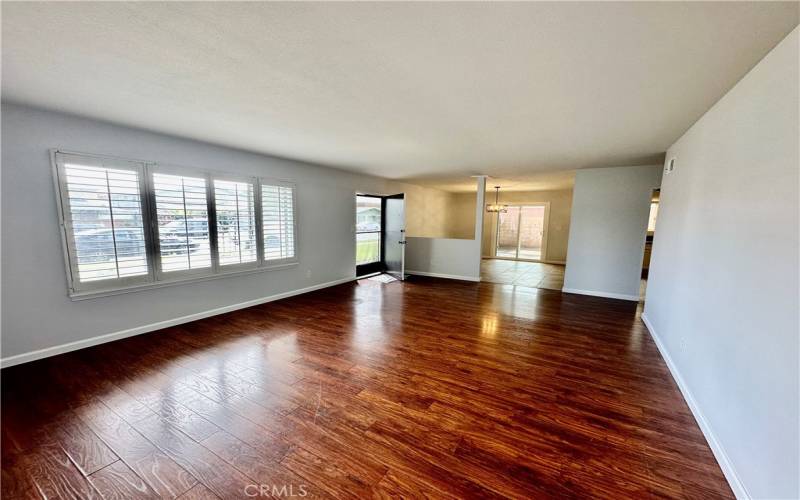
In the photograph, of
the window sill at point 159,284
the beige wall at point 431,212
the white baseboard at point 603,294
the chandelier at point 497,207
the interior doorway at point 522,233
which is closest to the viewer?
the window sill at point 159,284

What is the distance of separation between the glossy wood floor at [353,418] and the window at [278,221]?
154cm

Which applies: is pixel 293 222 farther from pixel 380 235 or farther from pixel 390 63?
pixel 390 63

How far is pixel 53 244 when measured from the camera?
279 cm

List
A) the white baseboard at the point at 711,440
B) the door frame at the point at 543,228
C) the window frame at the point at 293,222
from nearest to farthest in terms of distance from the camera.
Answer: the white baseboard at the point at 711,440 → the window frame at the point at 293,222 → the door frame at the point at 543,228

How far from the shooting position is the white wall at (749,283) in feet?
4.28

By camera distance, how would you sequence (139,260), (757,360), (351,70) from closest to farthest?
(757,360) → (351,70) → (139,260)

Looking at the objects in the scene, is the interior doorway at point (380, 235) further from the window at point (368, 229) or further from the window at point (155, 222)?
the window at point (155, 222)

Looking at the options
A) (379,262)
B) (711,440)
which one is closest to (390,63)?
(711,440)

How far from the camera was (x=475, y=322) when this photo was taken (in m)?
3.99

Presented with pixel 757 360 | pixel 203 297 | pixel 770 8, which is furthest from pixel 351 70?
pixel 203 297

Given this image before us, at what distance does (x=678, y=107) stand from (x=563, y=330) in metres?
2.58

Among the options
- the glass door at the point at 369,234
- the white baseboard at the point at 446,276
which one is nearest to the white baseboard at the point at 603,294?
the white baseboard at the point at 446,276

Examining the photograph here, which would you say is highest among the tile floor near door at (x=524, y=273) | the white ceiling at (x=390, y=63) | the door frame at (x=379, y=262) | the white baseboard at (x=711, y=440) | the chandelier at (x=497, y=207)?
the white ceiling at (x=390, y=63)

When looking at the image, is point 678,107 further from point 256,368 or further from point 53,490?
point 53,490
